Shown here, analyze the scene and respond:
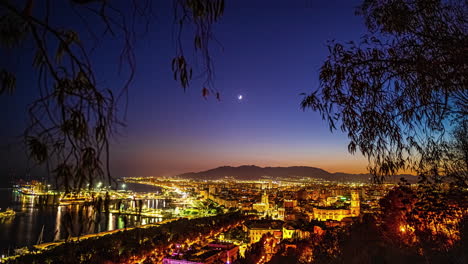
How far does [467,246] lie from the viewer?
132 inches

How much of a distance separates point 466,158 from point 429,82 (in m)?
1.59

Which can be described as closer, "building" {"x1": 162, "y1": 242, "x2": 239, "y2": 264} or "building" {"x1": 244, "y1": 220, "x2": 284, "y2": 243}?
"building" {"x1": 162, "y1": 242, "x2": 239, "y2": 264}

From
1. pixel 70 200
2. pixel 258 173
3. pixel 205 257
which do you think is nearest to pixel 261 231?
pixel 205 257

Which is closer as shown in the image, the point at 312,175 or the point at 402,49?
the point at 402,49

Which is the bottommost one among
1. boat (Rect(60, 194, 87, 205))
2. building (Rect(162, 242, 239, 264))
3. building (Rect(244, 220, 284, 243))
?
building (Rect(244, 220, 284, 243))

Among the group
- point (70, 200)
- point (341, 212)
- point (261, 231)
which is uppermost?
point (70, 200)

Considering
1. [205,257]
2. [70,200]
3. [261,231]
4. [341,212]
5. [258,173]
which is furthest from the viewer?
[258,173]

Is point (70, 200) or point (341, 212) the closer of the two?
point (70, 200)

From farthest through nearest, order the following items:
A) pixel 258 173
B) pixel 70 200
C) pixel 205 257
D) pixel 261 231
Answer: pixel 258 173 → pixel 261 231 → pixel 205 257 → pixel 70 200

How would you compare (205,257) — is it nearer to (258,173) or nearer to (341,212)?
(341,212)

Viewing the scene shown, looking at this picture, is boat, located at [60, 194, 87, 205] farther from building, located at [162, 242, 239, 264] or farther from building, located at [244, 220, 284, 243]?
building, located at [244, 220, 284, 243]

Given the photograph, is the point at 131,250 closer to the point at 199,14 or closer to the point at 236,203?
the point at 199,14

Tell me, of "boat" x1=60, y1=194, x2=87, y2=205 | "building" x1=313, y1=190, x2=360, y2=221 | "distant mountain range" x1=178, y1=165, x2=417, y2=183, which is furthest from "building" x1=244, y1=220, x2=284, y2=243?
"distant mountain range" x1=178, y1=165, x2=417, y2=183

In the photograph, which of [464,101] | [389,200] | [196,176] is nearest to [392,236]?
[389,200]
